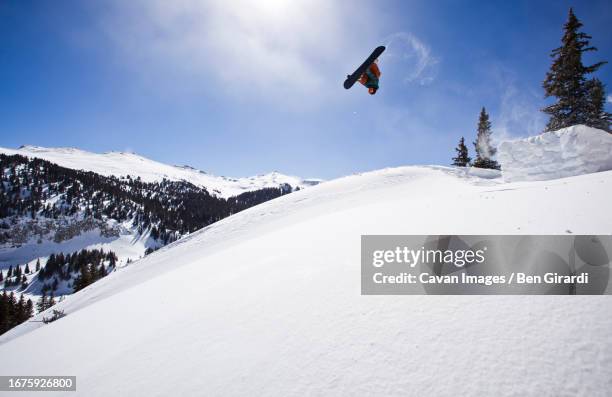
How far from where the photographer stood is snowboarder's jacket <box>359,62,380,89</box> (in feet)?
49.0

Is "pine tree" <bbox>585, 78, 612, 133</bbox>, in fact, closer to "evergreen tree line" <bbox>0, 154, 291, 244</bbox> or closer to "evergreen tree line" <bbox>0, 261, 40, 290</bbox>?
"evergreen tree line" <bbox>0, 154, 291, 244</bbox>

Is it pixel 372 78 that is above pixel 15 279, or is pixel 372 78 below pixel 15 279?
above

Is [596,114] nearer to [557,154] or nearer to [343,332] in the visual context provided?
[557,154]

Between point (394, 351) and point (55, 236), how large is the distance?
222m

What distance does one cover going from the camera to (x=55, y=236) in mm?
159500

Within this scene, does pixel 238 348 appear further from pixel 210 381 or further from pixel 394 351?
pixel 394 351

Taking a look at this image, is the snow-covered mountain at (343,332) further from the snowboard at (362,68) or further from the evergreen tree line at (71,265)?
the evergreen tree line at (71,265)

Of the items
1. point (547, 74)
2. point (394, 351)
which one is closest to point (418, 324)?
point (394, 351)

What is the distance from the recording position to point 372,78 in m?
15.1

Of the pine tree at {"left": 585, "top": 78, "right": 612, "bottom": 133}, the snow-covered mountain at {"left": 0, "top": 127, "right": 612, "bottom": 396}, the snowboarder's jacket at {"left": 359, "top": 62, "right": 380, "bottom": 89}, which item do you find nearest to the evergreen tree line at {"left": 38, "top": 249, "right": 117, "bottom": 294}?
the snow-covered mountain at {"left": 0, "top": 127, "right": 612, "bottom": 396}

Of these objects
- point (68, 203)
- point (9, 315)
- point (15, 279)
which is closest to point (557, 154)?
point (9, 315)

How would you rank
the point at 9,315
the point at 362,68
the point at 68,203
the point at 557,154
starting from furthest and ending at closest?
the point at 68,203 < the point at 9,315 < the point at 362,68 < the point at 557,154

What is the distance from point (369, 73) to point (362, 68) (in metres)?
0.50

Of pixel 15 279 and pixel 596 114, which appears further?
pixel 15 279
